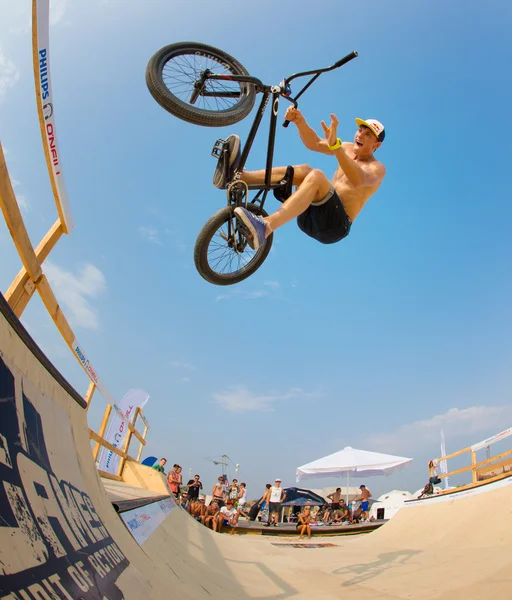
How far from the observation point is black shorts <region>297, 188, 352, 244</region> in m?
3.72

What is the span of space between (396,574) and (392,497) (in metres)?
14.5

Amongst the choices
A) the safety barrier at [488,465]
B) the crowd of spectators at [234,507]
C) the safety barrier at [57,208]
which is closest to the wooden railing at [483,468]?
the safety barrier at [488,465]

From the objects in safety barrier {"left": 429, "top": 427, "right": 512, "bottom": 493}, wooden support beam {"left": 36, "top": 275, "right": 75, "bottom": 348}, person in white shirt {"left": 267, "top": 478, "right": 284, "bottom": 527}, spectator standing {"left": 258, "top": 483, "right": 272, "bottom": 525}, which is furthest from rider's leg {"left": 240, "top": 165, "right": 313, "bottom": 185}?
spectator standing {"left": 258, "top": 483, "right": 272, "bottom": 525}

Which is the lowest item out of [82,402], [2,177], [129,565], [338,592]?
A: [338,592]

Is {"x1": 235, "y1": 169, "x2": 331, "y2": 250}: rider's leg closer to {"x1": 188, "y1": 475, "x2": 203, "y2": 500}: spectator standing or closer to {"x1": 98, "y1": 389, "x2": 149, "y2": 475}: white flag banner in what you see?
{"x1": 98, "y1": 389, "x2": 149, "y2": 475}: white flag banner

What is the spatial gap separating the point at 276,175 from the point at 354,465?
14403 mm

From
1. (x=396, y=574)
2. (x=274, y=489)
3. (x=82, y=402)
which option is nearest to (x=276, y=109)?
(x=82, y=402)

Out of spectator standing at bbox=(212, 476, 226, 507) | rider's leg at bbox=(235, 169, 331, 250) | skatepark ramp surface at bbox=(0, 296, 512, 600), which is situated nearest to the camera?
skatepark ramp surface at bbox=(0, 296, 512, 600)

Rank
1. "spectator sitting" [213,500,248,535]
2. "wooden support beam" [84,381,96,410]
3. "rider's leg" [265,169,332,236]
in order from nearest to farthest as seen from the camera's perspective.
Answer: "rider's leg" [265,169,332,236], "wooden support beam" [84,381,96,410], "spectator sitting" [213,500,248,535]

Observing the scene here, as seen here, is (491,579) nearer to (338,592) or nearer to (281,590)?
(338,592)

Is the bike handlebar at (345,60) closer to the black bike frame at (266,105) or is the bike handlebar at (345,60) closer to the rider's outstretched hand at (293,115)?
the black bike frame at (266,105)

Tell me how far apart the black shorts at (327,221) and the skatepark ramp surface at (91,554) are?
104 inches

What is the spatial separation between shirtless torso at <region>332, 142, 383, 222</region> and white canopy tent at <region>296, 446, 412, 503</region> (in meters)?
Result: 14.0

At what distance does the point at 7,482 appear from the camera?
0.91 m
